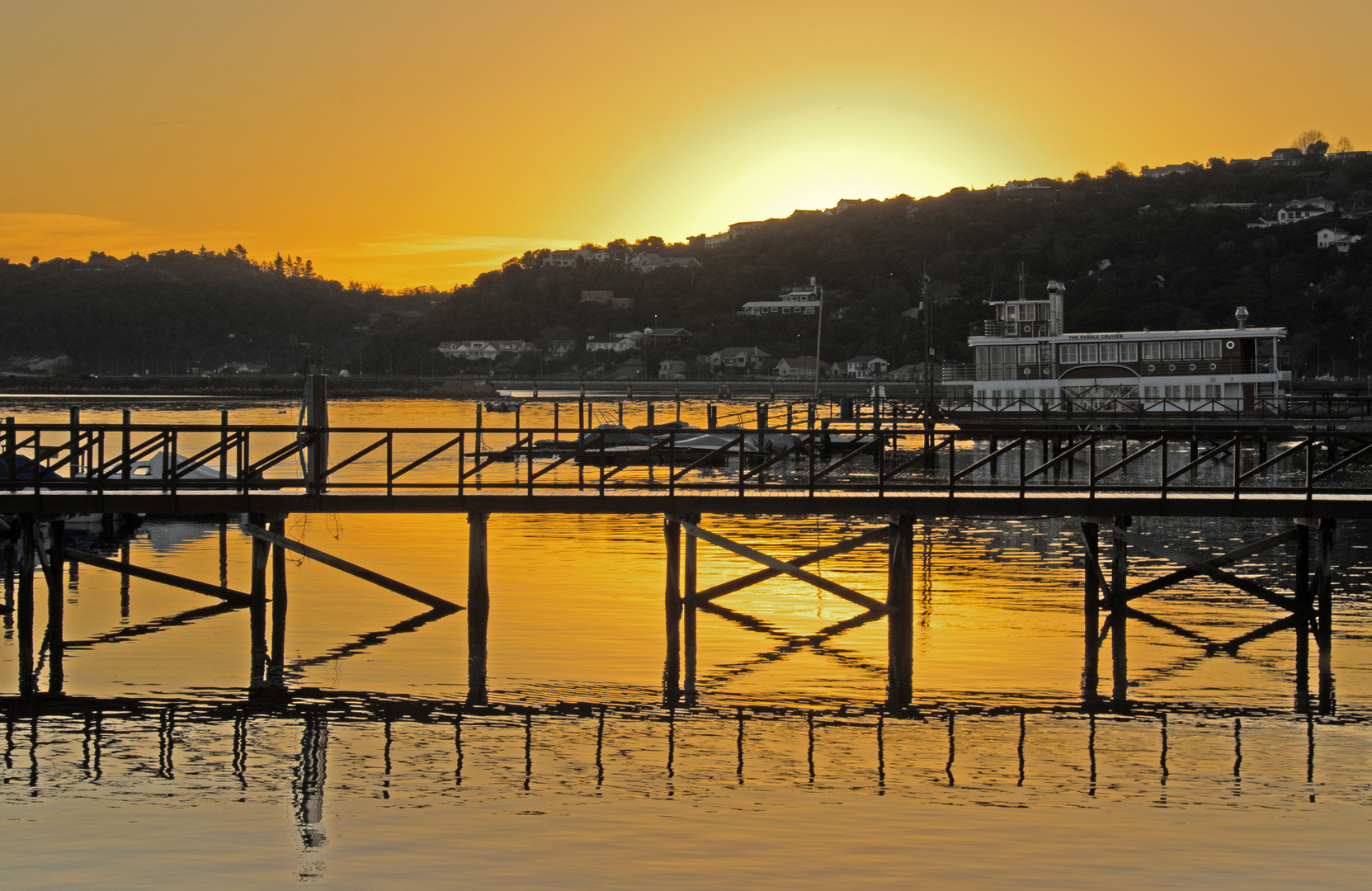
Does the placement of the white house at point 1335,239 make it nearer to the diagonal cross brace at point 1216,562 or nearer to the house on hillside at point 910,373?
the house on hillside at point 910,373

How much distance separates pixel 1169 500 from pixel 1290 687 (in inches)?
136

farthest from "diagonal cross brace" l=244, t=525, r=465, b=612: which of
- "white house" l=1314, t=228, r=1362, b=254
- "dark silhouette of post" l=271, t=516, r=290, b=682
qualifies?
"white house" l=1314, t=228, r=1362, b=254

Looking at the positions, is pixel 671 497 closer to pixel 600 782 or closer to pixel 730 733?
pixel 730 733

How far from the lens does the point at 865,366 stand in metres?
194

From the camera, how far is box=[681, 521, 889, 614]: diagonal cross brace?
2031cm

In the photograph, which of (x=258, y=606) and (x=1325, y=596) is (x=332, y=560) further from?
(x=1325, y=596)

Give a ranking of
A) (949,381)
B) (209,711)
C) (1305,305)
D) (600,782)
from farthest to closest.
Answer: (1305,305), (949,381), (209,711), (600,782)

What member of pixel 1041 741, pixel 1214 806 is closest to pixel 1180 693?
pixel 1041 741

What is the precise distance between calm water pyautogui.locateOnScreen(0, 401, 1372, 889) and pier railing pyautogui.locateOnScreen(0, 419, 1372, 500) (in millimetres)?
2434

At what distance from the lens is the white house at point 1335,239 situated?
173875 millimetres

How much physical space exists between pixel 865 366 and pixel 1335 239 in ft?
221

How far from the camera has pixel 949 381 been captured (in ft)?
253

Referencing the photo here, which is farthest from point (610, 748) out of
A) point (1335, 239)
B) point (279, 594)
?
point (1335, 239)

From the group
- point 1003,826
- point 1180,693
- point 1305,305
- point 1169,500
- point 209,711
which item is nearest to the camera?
point 1003,826
